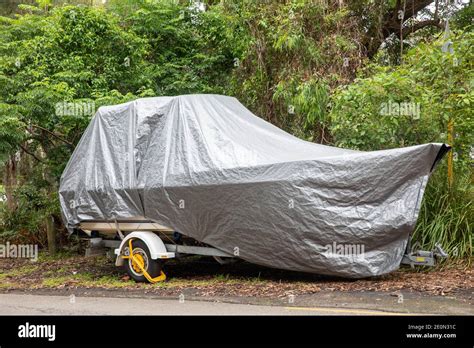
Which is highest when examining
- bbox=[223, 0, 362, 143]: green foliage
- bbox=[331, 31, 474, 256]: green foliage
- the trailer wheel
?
bbox=[223, 0, 362, 143]: green foliage

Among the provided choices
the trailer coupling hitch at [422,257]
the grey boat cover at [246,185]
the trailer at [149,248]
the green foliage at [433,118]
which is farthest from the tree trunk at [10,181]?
the trailer coupling hitch at [422,257]

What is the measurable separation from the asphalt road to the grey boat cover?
4.14 ft

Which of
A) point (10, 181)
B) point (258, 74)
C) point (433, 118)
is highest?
point (258, 74)

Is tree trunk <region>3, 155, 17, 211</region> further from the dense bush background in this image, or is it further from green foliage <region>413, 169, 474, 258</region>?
green foliage <region>413, 169, 474, 258</region>

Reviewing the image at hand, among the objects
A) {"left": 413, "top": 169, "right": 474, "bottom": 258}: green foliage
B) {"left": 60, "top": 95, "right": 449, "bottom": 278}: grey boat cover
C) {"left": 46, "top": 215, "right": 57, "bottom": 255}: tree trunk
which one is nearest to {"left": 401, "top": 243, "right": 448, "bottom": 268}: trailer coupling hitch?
{"left": 60, "top": 95, "right": 449, "bottom": 278}: grey boat cover

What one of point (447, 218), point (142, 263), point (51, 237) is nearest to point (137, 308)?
point (142, 263)

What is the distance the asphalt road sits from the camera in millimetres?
6273

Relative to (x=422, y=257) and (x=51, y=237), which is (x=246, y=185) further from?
(x=51, y=237)

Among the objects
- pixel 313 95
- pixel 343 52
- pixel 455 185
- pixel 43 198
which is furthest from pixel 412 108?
pixel 43 198

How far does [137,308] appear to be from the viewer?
6859 millimetres

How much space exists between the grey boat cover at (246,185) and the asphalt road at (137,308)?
1.26 metres

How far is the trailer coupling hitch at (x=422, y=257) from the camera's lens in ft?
23.9

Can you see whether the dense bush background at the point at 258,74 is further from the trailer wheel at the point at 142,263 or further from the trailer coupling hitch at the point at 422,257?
the trailer wheel at the point at 142,263

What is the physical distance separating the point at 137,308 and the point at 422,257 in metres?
3.77
